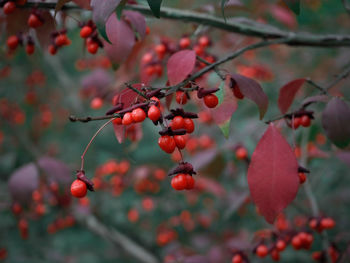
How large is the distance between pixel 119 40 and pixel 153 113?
0.31 m

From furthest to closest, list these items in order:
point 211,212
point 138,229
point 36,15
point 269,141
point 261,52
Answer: point 261,52, point 138,229, point 211,212, point 36,15, point 269,141

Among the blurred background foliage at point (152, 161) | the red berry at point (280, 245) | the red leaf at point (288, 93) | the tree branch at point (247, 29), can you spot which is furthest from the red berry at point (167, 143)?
the blurred background foliage at point (152, 161)

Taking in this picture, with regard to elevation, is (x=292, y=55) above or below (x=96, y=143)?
above

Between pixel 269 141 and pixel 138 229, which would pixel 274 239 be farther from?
pixel 138 229

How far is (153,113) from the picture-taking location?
1.53 ft

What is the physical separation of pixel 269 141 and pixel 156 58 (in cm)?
57

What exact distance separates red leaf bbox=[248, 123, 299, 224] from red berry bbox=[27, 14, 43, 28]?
619 millimetres

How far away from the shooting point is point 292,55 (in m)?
3.13

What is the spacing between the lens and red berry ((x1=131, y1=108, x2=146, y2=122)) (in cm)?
48

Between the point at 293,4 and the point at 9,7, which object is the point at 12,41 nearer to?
the point at 9,7

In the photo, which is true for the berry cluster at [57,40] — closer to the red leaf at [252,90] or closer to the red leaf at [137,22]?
the red leaf at [137,22]

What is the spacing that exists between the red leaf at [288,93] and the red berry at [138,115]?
14.5 inches

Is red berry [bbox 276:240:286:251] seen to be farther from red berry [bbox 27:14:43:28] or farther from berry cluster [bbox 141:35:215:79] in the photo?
red berry [bbox 27:14:43:28]

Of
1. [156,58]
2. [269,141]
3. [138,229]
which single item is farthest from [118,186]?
[269,141]
